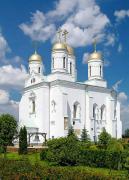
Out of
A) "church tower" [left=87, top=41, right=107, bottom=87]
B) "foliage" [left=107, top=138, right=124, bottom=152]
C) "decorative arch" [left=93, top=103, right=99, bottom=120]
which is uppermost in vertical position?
"church tower" [left=87, top=41, right=107, bottom=87]

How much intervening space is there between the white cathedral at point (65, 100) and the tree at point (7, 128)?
397 inches

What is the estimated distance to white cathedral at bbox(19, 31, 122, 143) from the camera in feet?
148

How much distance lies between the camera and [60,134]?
43.8 m

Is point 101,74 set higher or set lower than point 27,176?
higher

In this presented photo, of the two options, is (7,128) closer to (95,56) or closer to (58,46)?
(58,46)

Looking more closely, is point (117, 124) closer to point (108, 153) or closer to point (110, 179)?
point (108, 153)

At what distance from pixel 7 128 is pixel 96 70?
2026 centimetres

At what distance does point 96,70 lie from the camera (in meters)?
50.7

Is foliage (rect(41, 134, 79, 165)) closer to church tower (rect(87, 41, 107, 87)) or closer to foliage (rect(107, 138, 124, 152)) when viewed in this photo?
foliage (rect(107, 138, 124, 152))

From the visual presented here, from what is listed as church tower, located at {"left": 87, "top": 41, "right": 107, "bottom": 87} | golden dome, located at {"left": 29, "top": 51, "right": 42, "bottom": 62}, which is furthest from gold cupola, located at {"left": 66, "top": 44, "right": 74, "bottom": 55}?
golden dome, located at {"left": 29, "top": 51, "right": 42, "bottom": 62}

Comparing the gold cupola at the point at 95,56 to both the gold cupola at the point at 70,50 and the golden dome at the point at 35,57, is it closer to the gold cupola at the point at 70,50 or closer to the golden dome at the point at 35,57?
the gold cupola at the point at 70,50

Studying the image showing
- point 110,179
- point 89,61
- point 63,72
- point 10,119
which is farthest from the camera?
point 89,61

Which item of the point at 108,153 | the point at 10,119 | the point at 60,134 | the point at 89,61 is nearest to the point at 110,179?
the point at 108,153

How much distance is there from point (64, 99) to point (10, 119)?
1122 centimetres
